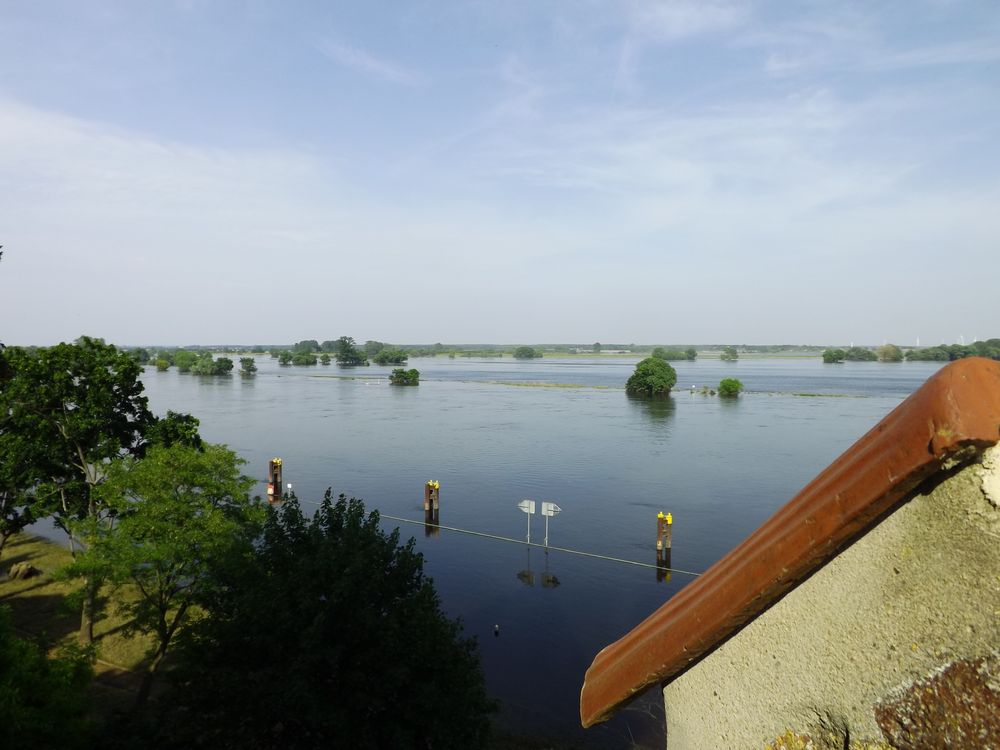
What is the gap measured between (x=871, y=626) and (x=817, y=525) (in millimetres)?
344

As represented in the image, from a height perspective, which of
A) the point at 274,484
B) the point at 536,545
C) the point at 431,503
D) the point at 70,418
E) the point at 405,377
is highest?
the point at 70,418

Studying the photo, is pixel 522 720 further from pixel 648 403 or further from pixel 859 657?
pixel 648 403

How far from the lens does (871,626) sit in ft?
6.00

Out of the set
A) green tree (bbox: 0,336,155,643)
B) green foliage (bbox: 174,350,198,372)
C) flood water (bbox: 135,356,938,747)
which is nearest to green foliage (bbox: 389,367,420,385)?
flood water (bbox: 135,356,938,747)

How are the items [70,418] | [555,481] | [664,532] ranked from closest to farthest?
[70,418] < [664,532] < [555,481]

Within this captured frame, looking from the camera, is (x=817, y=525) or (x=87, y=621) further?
(x=87, y=621)

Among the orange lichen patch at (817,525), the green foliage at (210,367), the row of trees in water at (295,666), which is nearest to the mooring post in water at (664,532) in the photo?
the row of trees in water at (295,666)

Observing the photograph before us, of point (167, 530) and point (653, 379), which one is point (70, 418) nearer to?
point (167, 530)

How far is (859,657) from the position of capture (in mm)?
1854

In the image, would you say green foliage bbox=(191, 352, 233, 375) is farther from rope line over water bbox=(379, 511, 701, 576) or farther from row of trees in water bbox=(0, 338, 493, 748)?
row of trees in water bbox=(0, 338, 493, 748)

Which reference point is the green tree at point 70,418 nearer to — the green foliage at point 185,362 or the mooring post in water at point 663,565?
the mooring post in water at point 663,565

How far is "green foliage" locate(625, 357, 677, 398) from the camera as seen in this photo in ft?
339

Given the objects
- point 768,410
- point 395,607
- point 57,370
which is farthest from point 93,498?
point 768,410

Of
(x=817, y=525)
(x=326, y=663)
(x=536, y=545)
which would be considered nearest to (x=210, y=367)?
(x=536, y=545)
